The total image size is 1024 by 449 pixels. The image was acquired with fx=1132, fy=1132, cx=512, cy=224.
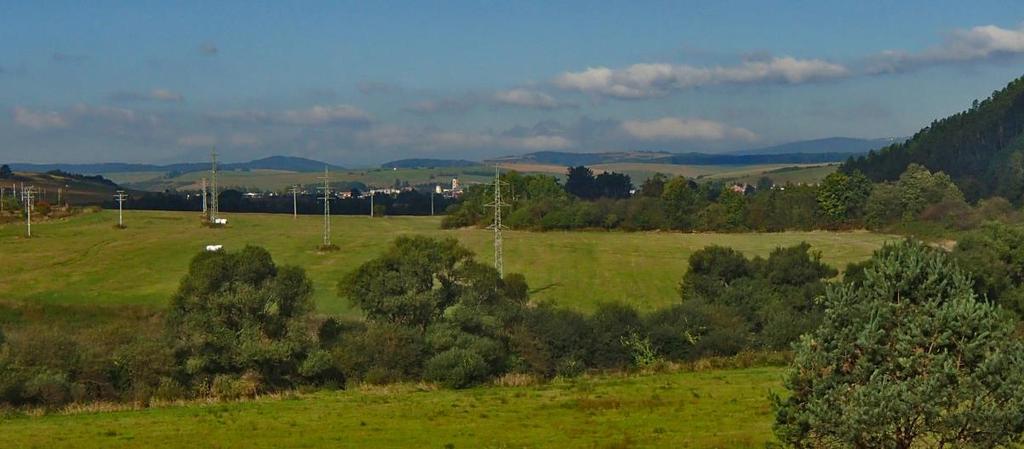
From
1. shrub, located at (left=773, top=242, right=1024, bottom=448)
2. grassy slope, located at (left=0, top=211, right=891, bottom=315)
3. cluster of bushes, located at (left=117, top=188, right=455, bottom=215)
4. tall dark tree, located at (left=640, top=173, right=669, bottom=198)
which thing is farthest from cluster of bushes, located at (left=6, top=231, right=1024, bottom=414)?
cluster of bushes, located at (left=117, top=188, right=455, bottom=215)

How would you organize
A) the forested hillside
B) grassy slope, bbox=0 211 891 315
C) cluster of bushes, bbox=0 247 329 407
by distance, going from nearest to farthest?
cluster of bushes, bbox=0 247 329 407 → grassy slope, bbox=0 211 891 315 → the forested hillside

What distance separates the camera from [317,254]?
100 metres

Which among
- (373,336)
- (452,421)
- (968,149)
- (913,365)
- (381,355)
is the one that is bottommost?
(452,421)

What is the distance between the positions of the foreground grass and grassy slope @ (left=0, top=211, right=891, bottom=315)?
2482 cm

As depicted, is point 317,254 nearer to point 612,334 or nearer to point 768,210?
point 612,334

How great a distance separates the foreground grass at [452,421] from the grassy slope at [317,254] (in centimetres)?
2482

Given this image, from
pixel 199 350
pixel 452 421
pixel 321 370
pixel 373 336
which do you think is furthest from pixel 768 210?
pixel 452 421

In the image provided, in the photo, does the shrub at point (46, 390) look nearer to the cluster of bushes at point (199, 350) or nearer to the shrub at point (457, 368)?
the cluster of bushes at point (199, 350)

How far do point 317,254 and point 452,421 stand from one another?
63.8m

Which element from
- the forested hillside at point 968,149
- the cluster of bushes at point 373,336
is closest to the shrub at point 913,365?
the cluster of bushes at point 373,336

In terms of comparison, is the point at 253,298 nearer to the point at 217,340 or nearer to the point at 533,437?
the point at 217,340

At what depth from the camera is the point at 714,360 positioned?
56344 mm

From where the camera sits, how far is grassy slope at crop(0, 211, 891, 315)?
3140 inches

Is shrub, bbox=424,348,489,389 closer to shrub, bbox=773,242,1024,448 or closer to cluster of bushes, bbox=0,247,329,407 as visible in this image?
cluster of bushes, bbox=0,247,329,407
